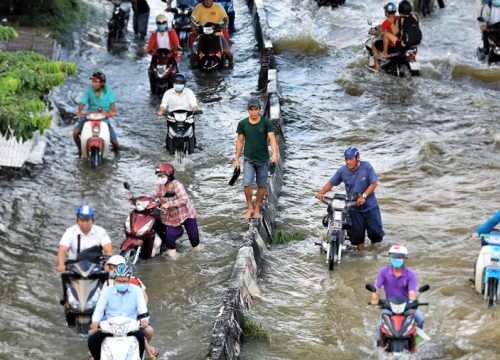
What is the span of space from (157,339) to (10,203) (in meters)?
4.78

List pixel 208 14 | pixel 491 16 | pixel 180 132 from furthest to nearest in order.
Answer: pixel 491 16
pixel 208 14
pixel 180 132

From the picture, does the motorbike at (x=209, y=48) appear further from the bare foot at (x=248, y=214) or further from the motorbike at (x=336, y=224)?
the motorbike at (x=336, y=224)

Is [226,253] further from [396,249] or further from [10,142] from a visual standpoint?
[10,142]

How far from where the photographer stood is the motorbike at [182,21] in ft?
68.2

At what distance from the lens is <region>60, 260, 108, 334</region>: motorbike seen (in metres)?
9.23

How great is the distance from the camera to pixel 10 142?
47.0 feet

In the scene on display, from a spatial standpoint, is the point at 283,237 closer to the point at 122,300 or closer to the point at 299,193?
the point at 299,193

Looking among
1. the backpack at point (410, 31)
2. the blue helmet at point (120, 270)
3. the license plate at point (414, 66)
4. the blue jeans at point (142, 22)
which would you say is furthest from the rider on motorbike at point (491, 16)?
the blue helmet at point (120, 270)

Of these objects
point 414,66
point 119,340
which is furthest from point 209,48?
point 119,340

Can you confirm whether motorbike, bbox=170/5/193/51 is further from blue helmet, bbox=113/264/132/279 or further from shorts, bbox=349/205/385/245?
blue helmet, bbox=113/264/132/279

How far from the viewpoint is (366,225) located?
11547 millimetres

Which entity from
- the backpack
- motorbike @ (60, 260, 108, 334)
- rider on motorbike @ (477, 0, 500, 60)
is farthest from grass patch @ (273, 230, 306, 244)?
rider on motorbike @ (477, 0, 500, 60)

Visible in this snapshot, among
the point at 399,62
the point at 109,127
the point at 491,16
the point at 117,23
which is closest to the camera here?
the point at 109,127

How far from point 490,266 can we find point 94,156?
7111mm
